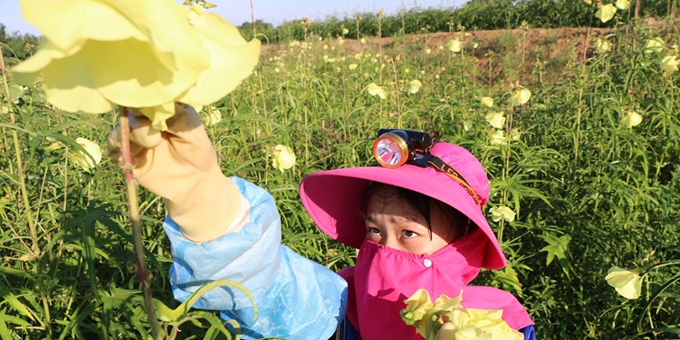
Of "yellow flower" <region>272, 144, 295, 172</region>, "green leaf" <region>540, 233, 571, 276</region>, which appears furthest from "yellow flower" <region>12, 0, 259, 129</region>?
"green leaf" <region>540, 233, 571, 276</region>

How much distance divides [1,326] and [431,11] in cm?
1772

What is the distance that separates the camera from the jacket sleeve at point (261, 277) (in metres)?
0.71

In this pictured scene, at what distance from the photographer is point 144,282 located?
408 mm

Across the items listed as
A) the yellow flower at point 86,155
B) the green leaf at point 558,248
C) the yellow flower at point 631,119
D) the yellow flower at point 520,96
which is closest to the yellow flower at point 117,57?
the yellow flower at point 86,155

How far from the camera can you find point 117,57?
1.27 ft

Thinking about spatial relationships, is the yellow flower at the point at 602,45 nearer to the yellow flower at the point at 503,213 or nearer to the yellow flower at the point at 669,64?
the yellow flower at the point at 669,64

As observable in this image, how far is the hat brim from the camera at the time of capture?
3.44 feet

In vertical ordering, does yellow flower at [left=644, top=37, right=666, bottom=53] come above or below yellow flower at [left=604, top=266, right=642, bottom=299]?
Result: above

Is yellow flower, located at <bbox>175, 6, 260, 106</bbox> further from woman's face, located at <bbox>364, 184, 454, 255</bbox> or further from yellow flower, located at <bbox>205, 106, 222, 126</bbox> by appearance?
yellow flower, located at <bbox>205, 106, 222, 126</bbox>

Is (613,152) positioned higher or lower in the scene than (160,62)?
lower

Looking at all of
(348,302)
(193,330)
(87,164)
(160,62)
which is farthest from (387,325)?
(87,164)

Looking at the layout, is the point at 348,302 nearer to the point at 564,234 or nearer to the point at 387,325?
the point at 387,325

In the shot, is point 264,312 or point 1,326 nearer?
point 264,312

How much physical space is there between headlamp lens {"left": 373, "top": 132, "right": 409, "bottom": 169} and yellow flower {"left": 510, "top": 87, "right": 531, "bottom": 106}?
162 centimetres
